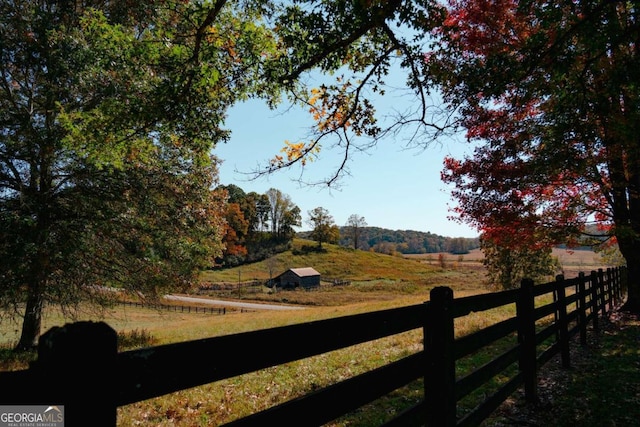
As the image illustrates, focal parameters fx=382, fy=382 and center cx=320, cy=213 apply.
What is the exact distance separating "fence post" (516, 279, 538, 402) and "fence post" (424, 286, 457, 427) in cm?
285

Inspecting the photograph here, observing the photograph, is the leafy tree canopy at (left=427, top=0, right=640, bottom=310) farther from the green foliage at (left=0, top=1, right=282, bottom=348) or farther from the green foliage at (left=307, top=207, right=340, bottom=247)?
the green foliage at (left=307, top=207, right=340, bottom=247)

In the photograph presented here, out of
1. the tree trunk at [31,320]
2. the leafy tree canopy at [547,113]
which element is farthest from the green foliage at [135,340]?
the leafy tree canopy at [547,113]

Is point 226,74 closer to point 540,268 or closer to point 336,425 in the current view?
point 336,425

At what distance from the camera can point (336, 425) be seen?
5977 millimetres

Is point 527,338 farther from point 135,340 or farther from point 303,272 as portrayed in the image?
point 303,272

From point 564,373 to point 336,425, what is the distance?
17.5ft

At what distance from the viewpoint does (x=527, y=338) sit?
6164 millimetres

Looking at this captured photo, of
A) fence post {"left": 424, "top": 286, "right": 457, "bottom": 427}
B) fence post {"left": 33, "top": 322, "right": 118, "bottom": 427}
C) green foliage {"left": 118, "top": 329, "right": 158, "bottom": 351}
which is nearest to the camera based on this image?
fence post {"left": 33, "top": 322, "right": 118, "bottom": 427}

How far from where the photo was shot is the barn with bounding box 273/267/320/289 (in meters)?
84.4

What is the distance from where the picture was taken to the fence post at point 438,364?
3.60 m

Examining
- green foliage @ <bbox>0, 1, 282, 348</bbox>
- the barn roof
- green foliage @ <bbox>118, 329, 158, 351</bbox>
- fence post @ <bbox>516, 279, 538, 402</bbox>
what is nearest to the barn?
the barn roof

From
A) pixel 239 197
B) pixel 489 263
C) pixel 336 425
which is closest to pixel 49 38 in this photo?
pixel 336 425

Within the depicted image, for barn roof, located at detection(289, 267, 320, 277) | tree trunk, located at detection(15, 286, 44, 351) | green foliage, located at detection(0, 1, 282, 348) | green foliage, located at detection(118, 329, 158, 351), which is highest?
→ green foliage, located at detection(0, 1, 282, 348)

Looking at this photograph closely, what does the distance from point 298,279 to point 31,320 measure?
229ft
